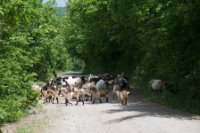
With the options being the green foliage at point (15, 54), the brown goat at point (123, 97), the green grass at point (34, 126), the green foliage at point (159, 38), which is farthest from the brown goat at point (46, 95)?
the green grass at point (34, 126)

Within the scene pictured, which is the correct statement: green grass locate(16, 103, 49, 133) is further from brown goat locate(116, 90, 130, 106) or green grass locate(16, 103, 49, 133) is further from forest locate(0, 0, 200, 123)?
brown goat locate(116, 90, 130, 106)

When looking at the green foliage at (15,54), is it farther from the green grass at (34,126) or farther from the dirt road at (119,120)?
the dirt road at (119,120)

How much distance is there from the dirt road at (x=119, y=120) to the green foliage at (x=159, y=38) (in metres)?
2.40

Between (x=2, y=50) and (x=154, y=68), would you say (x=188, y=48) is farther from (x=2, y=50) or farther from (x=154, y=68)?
(x=2, y=50)

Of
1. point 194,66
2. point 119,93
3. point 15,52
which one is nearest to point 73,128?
point 15,52

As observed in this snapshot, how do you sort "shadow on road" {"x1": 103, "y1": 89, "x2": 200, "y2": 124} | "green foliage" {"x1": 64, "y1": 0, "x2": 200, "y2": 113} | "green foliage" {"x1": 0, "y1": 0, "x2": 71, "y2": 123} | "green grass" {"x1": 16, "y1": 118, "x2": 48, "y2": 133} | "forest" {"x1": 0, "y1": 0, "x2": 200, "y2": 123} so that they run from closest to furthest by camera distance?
1. "green foliage" {"x1": 0, "y1": 0, "x2": 71, "y2": 123}
2. "forest" {"x1": 0, "y1": 0, "x2": 200, "y2": 123}
3. "green grass" {"x1": 16, "y1": 118, "x2": 48, "y2": 133}
4. "shadow on road" {"x1": 103, "y1": 89, "x2": 200, "y2": 124}
5. "green foliage" {"x1": 64, "y1": 0, "x2": 200, "y2": 113}

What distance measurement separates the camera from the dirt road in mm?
17438

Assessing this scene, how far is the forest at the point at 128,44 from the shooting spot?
16.8 metres

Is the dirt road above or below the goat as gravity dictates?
below

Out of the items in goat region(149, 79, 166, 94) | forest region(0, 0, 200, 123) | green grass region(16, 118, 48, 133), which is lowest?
green grass region(16, 118, 48, 133)

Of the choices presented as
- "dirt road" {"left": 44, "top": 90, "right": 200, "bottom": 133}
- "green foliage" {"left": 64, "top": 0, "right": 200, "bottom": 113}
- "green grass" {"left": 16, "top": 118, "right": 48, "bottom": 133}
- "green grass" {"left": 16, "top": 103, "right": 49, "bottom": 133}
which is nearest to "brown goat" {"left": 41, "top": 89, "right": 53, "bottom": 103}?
"dirt road" {"left": 44, "top": 90, "right": 200, "bottom": 133}

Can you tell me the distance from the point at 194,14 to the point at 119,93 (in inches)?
229

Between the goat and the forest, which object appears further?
the goat

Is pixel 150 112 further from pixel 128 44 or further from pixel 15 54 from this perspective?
pixel 128 44
